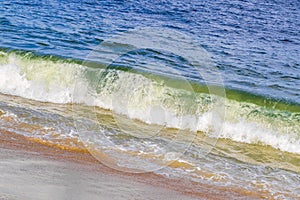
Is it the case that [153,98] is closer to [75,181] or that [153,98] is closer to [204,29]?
[75,181]

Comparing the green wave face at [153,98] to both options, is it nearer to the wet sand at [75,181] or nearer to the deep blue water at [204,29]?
the deep blue water at [204,29]

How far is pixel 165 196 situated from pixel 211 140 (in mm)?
2800

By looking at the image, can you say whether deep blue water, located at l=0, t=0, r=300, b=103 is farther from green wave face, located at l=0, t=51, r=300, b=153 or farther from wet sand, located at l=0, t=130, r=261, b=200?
wet sand, located at l=0, t=130, r=261, b=200

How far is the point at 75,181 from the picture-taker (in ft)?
19.1

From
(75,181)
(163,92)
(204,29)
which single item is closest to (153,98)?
(163,92)

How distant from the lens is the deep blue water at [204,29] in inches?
451

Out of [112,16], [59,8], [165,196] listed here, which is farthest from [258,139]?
[59,8]

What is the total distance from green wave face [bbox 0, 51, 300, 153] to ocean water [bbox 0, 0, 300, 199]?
19 millimetres

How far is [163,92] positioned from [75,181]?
4.35 metres

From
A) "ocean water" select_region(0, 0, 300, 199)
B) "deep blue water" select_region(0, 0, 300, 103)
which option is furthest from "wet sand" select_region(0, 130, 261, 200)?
"deep blue water" select_region(0, 0, 300, 103)

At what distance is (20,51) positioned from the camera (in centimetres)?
1180

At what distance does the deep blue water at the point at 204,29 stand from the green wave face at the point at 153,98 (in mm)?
635

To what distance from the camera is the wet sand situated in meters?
5.38

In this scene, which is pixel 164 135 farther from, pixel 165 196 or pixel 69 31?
pixel 69 31
